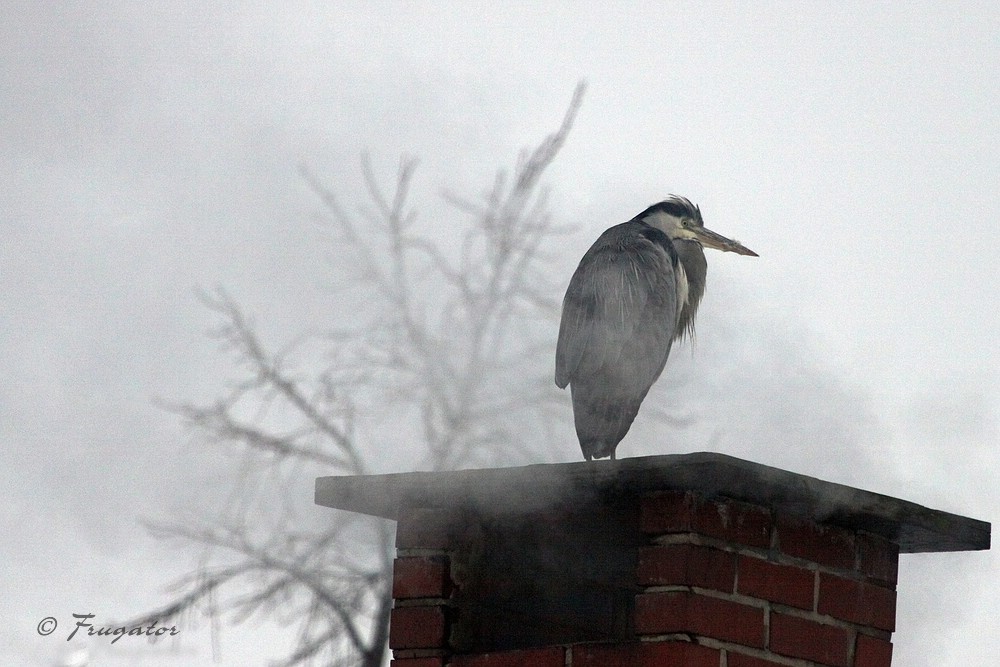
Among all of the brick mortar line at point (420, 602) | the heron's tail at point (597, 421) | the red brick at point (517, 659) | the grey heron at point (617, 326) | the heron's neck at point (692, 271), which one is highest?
the heron's neck at point (692, 271)

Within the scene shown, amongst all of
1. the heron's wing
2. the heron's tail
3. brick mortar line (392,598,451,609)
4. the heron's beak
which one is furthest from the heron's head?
brick mortar line (392,598,451,609)

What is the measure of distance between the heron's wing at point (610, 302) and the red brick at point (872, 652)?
A: 2.00 m

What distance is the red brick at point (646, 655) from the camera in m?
2.85

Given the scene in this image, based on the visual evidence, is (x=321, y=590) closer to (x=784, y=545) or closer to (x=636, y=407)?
(x=636, y=407)

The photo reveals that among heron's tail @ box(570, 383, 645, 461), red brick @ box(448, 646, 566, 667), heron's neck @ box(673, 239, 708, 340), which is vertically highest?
heron's neck @ box(673, 239, 708, 340)

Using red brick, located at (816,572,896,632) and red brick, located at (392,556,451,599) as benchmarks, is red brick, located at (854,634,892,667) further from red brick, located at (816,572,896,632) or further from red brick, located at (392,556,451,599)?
red brick, located at (392,556,451,599)

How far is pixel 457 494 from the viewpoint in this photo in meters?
3.21

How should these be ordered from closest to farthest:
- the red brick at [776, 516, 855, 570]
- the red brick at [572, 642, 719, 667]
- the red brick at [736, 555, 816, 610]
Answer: the red brick at [572, 642, 719, 667], the red brick at [736, 555, 816, 610], the red brick at [776, 516, 855, 570]

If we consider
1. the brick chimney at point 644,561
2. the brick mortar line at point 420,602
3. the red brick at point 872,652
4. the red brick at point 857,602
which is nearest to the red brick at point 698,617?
the brick chimney at point 644,561

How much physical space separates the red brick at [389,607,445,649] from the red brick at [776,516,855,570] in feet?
2.77

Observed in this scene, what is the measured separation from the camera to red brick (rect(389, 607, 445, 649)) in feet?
10.6

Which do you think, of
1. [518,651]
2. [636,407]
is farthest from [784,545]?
[636,407]

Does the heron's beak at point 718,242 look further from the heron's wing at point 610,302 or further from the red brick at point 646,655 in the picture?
the red brick at point 646,655

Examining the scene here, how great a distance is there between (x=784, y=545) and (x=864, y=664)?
389 mm
